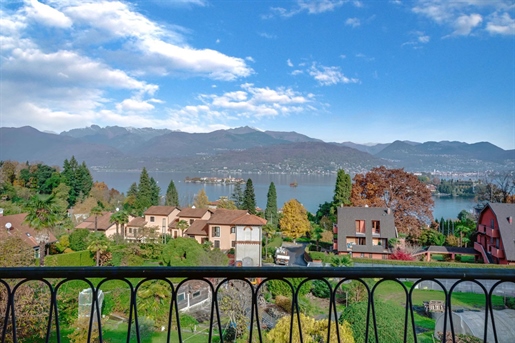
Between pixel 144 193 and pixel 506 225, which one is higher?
pixel 144 193

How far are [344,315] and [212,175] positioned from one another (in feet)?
254

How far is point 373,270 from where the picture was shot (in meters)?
1.41

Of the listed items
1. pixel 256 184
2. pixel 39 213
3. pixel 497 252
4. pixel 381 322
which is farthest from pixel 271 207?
pixel 256 184

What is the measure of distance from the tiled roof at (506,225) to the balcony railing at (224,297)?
163 inches

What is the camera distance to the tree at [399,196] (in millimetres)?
20734

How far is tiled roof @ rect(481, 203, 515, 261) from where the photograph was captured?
14.6 metres

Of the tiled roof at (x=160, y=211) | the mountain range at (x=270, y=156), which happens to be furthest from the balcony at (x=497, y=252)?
the mountain range at (x=270, y=156)

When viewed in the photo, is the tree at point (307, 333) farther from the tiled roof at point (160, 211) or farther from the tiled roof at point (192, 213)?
the tiled roof at point (160, 211)

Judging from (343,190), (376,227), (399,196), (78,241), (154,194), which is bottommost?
(78,241)

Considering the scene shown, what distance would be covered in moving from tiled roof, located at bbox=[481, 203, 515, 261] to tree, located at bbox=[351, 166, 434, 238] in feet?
15.8

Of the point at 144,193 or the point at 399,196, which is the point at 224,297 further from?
the point at 144,193

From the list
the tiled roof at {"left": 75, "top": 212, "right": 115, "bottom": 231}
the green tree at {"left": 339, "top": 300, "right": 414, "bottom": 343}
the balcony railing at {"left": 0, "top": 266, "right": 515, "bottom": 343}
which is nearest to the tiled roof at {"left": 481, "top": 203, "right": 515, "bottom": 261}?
the balcony railing at {"left": 0, "top": 266, "right": 515, "bottom": 343}

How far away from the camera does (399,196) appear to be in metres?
21.7

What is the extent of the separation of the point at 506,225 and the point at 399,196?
6.87 meters
